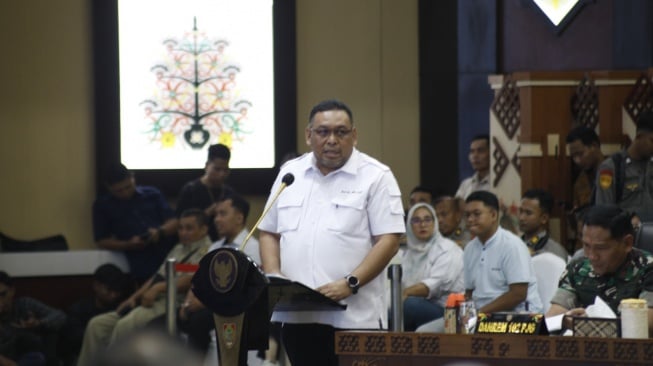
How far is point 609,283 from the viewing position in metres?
4.78

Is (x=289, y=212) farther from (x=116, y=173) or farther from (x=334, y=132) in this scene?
(x=116, y=173)

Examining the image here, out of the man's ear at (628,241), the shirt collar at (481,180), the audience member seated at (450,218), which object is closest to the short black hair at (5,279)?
the audience member seated at (450,218)

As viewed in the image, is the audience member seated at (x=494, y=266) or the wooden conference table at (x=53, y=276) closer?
the audience member seated at (x=494, y=266)

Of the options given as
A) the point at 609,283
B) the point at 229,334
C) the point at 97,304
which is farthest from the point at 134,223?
the point at 229,334

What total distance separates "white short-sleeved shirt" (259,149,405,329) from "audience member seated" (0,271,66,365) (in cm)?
388

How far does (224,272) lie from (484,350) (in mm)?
827

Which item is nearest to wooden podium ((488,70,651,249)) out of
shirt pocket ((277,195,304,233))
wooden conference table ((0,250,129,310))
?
wooden conference table ((0,250,129,310))

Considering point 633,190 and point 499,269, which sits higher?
point 633,190

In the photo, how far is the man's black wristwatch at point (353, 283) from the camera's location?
4.70 metres

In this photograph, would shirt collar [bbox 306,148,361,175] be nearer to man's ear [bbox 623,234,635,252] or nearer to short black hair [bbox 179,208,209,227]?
man's ear [bbox 623,234,635,252]

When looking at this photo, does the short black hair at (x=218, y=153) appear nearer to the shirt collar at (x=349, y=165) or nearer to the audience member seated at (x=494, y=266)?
the audience member seated at (x=494, y=266)

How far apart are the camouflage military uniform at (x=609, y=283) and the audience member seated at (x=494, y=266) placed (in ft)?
5.80

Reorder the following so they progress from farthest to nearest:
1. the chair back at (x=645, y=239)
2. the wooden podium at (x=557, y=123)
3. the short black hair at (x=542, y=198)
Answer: the wooden podium at (x=557, y=123) < the short black hair at (x=542, y=198) < the chair back at (x=645, y=239)

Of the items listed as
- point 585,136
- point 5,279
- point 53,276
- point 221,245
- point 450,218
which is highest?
point 585,136
